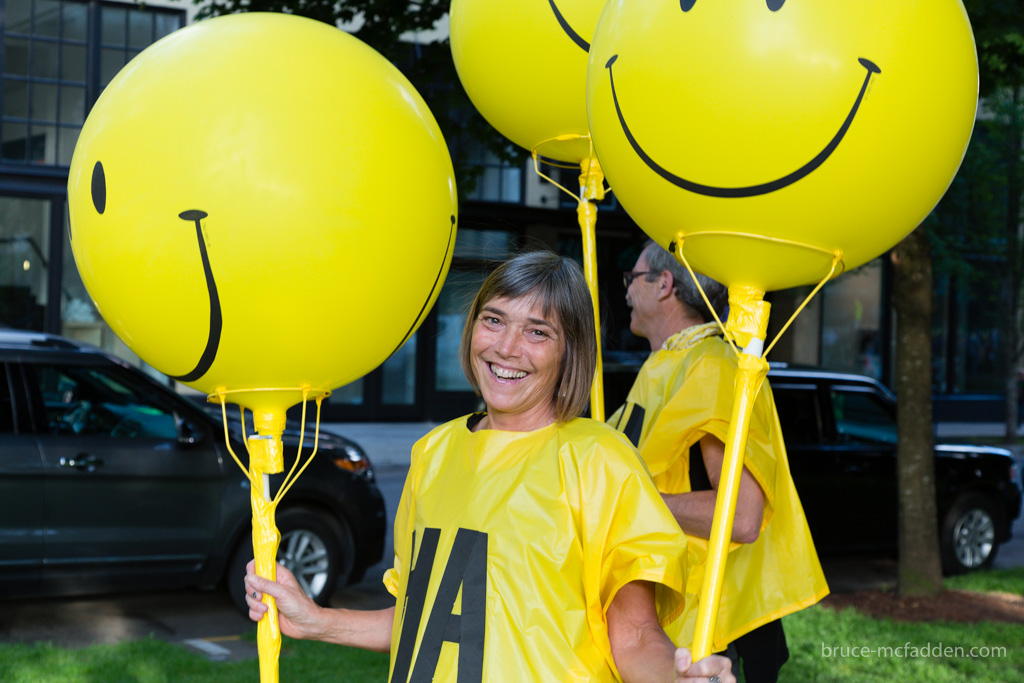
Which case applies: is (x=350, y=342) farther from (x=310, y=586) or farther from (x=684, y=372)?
(x=310, y=586)

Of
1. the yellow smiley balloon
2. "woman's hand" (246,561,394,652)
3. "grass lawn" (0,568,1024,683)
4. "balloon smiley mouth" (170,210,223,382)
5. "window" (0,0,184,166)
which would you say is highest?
→ "window" (0,0,184,166)

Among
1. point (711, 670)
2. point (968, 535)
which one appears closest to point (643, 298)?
point (711, 670)

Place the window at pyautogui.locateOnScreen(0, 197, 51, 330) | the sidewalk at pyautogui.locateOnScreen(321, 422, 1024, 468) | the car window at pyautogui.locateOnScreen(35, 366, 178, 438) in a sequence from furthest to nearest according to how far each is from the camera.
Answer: the window at pyautogui.locateOnScreen(0, 197, 51, 330), the sidewalk at pyautogui.locateOnScreen(321, 422, 1024, 468), the car window at pyautogui.locateOnScreen(35, 366, 178, 438)

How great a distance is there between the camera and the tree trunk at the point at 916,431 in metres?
6.44

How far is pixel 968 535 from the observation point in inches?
314

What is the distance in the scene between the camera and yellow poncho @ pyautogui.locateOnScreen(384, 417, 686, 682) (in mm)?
1717

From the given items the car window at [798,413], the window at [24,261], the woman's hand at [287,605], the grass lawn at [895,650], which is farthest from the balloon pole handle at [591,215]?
the window at [24,261]

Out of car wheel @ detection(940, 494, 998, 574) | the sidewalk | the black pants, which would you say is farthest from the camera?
the sidewalk

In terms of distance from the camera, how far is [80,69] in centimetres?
1420

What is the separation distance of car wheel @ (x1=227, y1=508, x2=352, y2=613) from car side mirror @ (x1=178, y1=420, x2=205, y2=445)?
69 centimetres

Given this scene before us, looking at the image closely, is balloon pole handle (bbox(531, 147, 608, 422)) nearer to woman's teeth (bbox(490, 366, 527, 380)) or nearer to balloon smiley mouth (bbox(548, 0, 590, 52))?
balloon smiley mouth (bbox(548, 0, 590, 52))

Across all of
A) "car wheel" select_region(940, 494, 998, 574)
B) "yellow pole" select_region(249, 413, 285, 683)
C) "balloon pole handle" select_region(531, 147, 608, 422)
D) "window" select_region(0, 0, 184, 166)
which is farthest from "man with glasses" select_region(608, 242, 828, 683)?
"window" select_region(0, 0, 184, 166)

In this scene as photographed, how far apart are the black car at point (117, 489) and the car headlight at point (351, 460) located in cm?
16

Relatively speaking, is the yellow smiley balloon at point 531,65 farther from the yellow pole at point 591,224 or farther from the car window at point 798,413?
the car window at point 798,413
